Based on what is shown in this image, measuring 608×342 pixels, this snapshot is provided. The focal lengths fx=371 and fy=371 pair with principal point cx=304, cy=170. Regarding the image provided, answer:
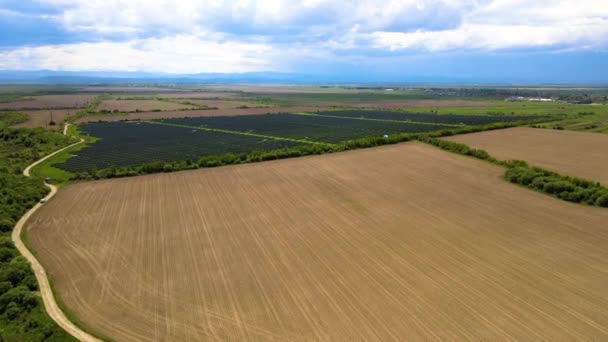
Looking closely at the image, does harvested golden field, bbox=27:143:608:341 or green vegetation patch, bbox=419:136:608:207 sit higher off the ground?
green vegetation patch, bbox=419:136:608:207

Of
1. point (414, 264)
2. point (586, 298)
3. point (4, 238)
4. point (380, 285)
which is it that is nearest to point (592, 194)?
point (586, 298)

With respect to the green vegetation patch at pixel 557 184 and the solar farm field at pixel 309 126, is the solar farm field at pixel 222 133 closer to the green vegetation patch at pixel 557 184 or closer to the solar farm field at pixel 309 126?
the solar farm field at pixel 309 126

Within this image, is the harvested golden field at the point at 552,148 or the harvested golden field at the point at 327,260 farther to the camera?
the harvested golden field at the point at 552,148

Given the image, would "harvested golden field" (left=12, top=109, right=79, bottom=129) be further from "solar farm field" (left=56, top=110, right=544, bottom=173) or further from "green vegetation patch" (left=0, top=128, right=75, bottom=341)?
"green vegetation patch" (left=0, top=128, right=75, bottom=341)

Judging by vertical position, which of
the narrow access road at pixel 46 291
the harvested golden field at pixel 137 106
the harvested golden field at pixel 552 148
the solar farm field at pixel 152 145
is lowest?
the narrow access road at pixel 46 291

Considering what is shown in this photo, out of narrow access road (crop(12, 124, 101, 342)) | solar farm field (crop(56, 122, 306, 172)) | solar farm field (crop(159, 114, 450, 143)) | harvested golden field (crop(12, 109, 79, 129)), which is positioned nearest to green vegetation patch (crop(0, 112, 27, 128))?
harvested golden field (crop(12, 109, 79, 129))

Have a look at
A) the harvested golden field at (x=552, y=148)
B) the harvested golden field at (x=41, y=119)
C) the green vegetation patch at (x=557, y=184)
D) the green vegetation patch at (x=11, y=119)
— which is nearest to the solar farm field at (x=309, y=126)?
the harvested golden field at (x=552, y=148)
